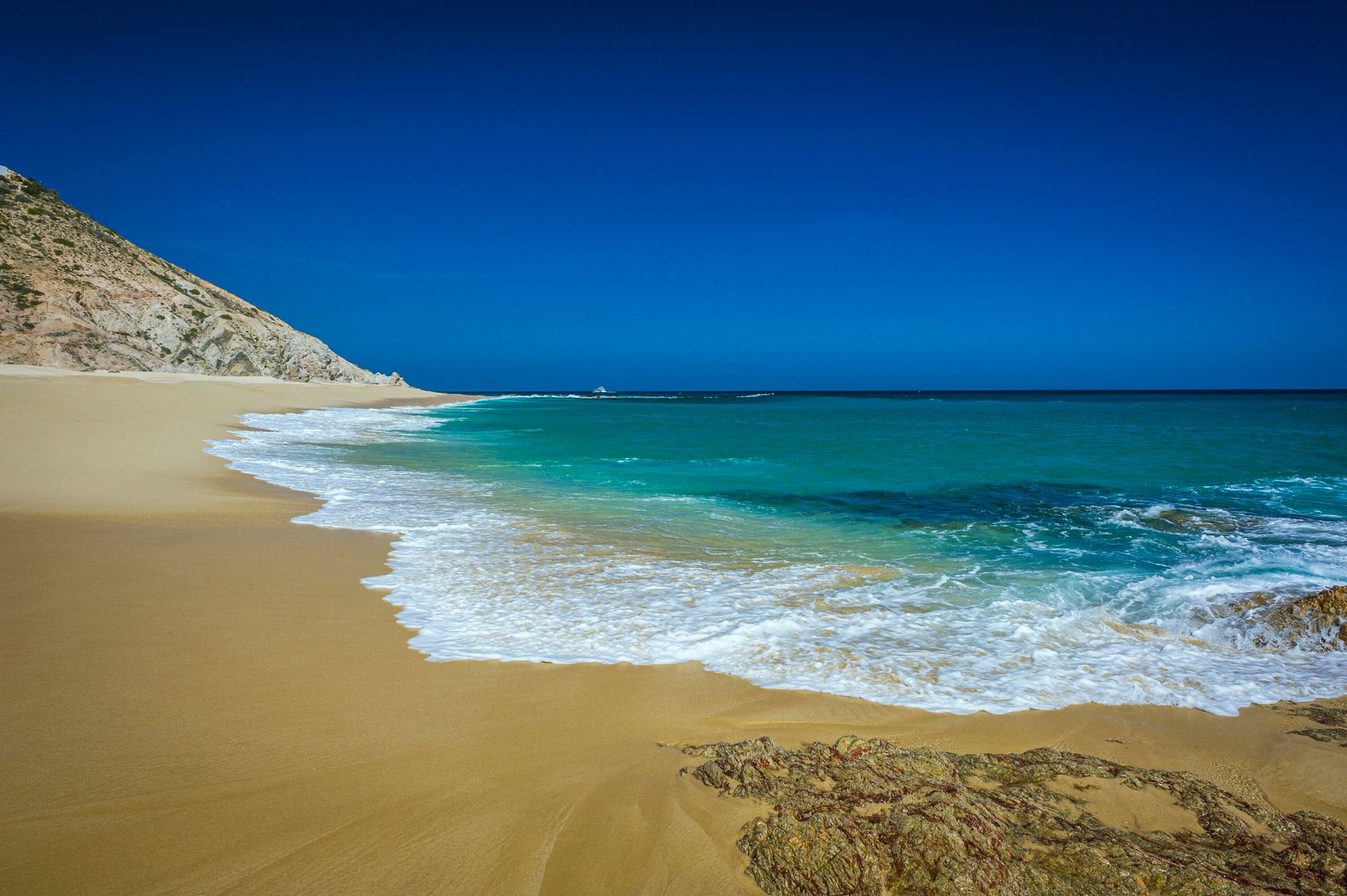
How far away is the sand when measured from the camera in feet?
7.97

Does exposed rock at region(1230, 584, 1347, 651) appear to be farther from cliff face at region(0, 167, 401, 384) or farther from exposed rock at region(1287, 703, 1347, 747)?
cliff face at region(0, 167, 401, 384)

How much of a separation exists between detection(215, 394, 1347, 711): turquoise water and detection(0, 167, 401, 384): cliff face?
1149 inches

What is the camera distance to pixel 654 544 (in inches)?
319

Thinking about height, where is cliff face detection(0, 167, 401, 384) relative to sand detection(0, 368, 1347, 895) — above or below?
above

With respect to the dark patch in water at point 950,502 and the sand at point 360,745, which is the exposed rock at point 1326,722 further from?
the dark patch in water at point 950,502

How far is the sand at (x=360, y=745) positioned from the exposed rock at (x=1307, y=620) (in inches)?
63.6

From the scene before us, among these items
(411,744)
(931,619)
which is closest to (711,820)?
(411,744)

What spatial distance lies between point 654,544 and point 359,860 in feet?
A: 18.9

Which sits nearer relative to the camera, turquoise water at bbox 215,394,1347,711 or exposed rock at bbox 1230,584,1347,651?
turquoise water at bbox 215,394,1347,711

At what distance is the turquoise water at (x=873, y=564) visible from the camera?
15.1 ft

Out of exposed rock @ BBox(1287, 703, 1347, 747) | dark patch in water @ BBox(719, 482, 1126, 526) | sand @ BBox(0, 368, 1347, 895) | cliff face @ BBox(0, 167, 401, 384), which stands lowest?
exposed rock @ BBox(1287, 703, 1347, 747)

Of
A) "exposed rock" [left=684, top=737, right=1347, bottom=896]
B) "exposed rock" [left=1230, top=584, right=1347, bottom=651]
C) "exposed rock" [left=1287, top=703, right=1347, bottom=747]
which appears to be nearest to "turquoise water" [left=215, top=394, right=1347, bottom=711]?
"exposed rock" [left=1230, top=584, right=1347, bottom=651]

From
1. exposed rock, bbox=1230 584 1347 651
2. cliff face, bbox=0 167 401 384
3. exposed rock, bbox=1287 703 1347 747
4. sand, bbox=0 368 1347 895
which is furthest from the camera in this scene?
cliff face, bbox=0 167 401 384

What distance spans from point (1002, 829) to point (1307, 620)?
15.9 feet
